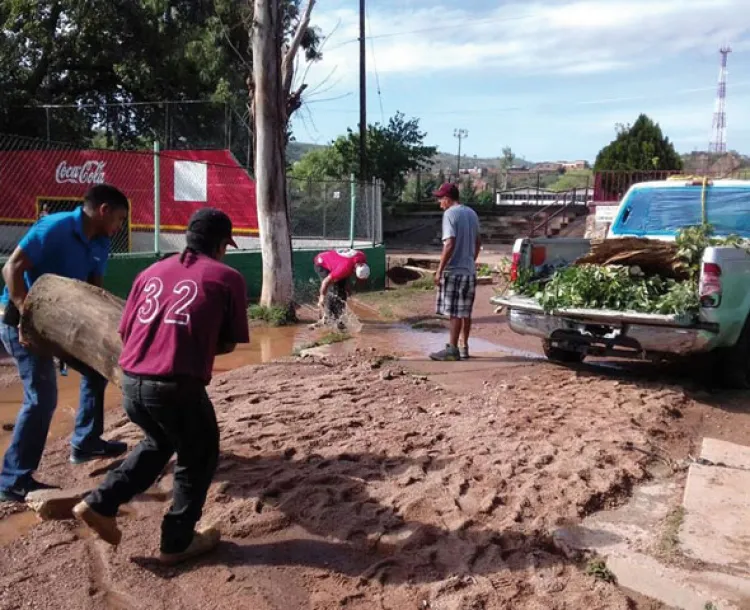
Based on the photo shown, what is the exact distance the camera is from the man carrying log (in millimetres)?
3250

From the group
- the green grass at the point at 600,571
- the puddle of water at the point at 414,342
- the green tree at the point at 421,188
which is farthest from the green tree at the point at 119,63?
the green grass at the point at 600,571

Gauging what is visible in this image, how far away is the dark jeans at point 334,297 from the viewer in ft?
32.2

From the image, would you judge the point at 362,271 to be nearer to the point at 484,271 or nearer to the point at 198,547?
the point at 198,547

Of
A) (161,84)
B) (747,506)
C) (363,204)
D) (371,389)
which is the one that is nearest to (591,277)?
(371,389)

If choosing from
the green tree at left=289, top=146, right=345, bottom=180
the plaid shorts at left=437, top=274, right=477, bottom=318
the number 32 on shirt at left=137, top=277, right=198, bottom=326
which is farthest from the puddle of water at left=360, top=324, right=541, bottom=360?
the green tree at left=289, top=146, right=345, bottom=180

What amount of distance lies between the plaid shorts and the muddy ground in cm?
106

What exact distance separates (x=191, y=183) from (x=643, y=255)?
11.6 meters

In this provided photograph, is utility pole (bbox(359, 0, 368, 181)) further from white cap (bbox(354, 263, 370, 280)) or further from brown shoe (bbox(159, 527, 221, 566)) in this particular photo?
brown shoe (bbox(159, 527, 221, 566))

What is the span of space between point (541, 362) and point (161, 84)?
2164 cm

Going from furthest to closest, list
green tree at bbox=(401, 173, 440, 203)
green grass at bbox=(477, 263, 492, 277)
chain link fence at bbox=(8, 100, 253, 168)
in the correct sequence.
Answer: green tree at bbox=(401, 173, 440, 203), chain link fence at bbox=(8, 100, 253, 168), green grass at bbox=(477, 263, 492, 277)

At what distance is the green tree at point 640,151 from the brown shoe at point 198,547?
3104 cm

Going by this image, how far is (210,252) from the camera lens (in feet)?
11.3

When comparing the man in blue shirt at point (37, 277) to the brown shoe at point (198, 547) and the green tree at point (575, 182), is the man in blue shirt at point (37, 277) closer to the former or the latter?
the brown shoe at point (198, 547)

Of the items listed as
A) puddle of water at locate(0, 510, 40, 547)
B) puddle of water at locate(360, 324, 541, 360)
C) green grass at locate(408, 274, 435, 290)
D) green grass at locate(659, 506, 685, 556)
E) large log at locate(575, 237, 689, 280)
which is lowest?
puddle of water at locate(0, 510, 40, 547)
